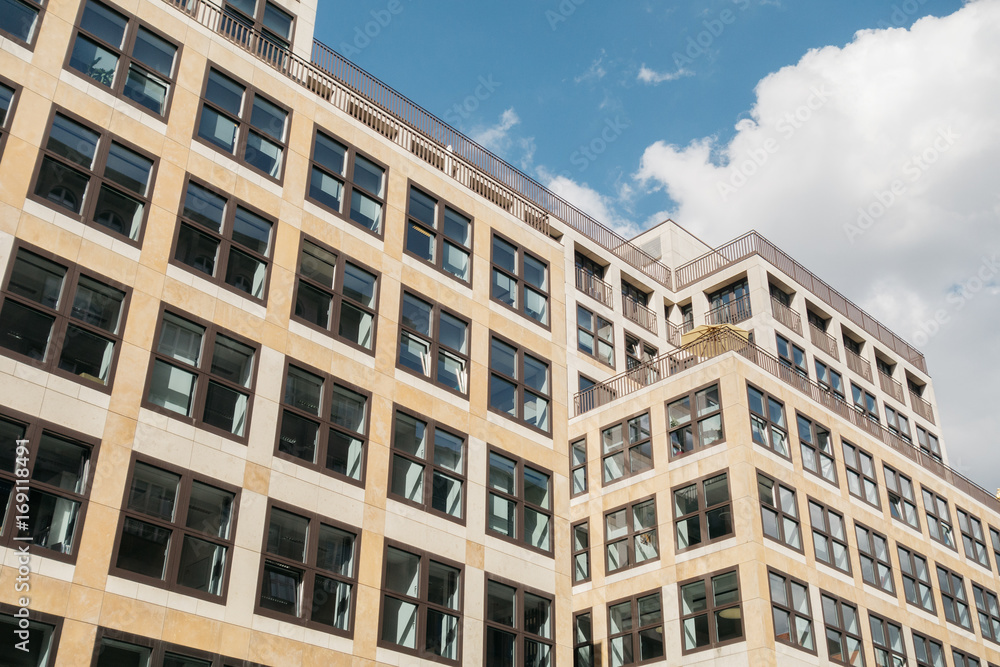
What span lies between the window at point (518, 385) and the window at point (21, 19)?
14669mm

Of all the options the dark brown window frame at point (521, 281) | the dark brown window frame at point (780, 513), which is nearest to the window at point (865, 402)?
the dark brown window frame at point (780, 513)

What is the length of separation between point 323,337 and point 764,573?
1686 cm

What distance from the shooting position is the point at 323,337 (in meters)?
26.3

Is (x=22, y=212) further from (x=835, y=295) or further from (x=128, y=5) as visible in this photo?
(x=835, y=295)

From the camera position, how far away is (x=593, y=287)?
168 feet

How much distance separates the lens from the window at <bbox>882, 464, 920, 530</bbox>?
139ft

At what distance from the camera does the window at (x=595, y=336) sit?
159ft

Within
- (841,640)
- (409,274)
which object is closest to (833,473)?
(841,640)

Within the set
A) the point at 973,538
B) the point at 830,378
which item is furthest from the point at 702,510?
A: the point at 830,378

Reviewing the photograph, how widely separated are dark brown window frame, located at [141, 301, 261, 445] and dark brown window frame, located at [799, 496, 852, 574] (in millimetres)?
21786

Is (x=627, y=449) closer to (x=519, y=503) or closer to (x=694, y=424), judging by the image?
(x=694, y=424)

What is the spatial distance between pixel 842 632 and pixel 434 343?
1832cm

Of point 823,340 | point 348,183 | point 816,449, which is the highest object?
point 823,340

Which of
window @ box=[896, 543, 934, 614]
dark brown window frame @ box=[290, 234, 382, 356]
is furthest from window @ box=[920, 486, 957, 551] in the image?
dark brown window frame @ box=[290, 234, 382, 356]
